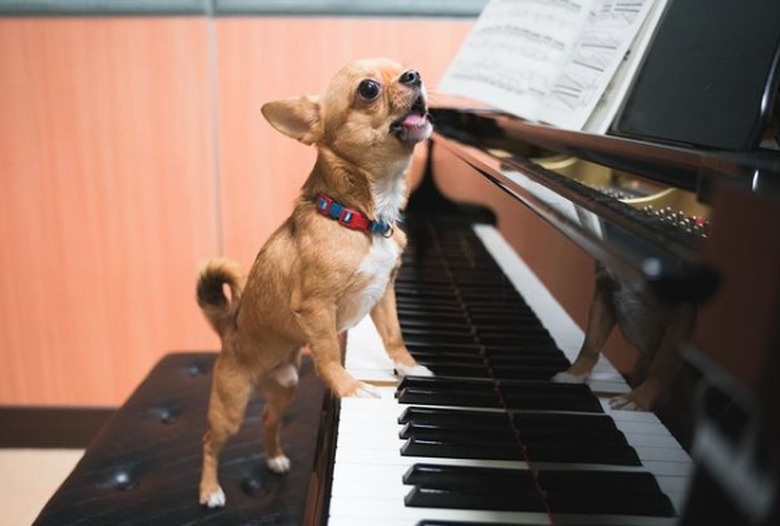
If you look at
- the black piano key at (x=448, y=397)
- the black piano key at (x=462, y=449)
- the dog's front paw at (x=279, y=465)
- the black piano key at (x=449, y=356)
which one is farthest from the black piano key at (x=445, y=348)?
the dog's front paw at (x=279, y=465)

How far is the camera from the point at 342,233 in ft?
2.77

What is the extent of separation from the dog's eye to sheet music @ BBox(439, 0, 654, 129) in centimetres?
37

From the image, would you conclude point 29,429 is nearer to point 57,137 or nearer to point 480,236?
point 57,137

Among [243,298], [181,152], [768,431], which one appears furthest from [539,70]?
[181,152]

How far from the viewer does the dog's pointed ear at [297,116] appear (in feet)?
2.65

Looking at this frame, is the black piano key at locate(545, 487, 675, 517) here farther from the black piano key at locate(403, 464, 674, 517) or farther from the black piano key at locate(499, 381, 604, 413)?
the black piano key at locate(499, 381, 604, 413)

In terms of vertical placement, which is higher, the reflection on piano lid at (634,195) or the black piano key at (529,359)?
the reflection on piano lid at (634,195)

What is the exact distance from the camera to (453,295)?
1209 mm

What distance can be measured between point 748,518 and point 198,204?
6.63ft

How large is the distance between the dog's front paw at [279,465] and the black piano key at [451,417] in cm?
52

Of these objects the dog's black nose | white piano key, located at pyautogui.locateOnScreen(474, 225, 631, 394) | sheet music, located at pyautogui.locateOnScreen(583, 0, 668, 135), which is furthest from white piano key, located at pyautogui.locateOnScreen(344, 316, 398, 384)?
sheet music, located at pyautogui.locateOnScreen(583, 0, 668, 135)

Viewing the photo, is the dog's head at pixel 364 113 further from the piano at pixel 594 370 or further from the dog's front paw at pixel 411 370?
the dog's front paw at pixel 411 370

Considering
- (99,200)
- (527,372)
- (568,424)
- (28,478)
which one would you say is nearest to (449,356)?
(527,372)

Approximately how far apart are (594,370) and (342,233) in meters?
0.34
